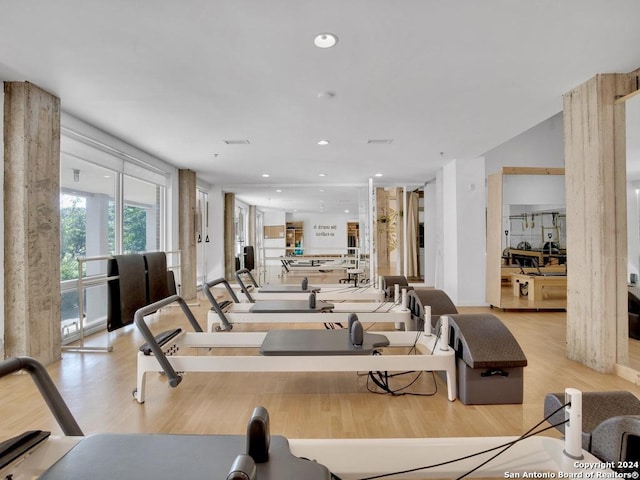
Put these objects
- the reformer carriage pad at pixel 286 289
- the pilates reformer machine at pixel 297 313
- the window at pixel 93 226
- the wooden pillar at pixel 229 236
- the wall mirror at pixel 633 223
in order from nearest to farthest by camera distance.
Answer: the wall mirror at pixel 633 223
the pilates reformer machine at pixel 297 313
the window at pixel 93 226
the reformer carriage pad at pixel 286 289
the wooden pillar at pixel 229 236

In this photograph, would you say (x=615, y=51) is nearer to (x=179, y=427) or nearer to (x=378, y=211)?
(x=179, y=427)

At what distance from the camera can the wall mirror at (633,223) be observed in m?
2.99

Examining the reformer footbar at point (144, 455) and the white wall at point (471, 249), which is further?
the white wall at point (471, 249)

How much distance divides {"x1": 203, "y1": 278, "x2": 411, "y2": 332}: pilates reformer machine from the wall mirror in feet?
6.36

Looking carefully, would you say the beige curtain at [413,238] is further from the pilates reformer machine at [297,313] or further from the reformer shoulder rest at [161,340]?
the reformer shoulder rest at [161,340]

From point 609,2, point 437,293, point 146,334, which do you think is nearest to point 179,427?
point 146,334

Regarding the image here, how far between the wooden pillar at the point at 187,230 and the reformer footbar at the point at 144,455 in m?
5.25

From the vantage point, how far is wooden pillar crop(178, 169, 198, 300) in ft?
20.2

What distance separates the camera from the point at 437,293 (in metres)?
3.53

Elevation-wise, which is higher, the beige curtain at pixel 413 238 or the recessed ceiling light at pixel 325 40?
the recessed ceiling light at pixel 325 40

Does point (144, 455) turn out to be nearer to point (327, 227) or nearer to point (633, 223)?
point (633, 223)

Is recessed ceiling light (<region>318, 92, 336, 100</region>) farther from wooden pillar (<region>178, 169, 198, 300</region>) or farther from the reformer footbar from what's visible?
Answer: wooden pillar (<region>178, 169, 198, 300</region>)

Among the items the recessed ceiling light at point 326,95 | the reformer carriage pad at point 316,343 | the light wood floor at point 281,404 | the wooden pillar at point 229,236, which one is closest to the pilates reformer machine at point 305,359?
the reformer carriage pad at point 316,343

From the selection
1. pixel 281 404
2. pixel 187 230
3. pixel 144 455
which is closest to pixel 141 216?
pixel 187 230
